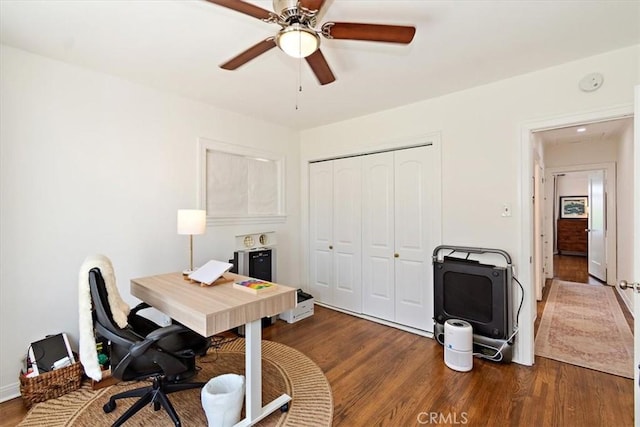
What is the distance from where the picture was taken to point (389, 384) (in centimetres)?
230

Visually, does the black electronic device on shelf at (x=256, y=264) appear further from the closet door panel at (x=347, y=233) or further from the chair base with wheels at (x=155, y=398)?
the chair base with wheels at (x=155, y=398)

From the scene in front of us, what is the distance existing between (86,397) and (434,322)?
9.96 feet

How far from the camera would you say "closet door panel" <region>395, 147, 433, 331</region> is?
3.21 meters

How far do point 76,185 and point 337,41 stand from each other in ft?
7.85

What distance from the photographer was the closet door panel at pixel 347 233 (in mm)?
3820

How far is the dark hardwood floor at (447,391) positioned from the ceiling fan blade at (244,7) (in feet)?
7.74

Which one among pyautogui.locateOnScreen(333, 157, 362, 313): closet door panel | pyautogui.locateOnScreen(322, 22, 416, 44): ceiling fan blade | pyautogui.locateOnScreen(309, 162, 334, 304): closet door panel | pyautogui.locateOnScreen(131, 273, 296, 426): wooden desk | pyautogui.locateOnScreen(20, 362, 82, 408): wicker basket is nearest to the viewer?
pyautogui.locateOnScreen(322, 22, 416, 44): ceiling fan blade

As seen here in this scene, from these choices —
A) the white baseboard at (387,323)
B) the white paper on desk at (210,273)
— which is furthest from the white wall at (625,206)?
the white paper on desk at (210,273)

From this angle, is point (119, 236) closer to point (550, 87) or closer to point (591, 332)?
point (550, 87)

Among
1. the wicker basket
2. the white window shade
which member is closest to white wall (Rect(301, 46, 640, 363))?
the white window shade

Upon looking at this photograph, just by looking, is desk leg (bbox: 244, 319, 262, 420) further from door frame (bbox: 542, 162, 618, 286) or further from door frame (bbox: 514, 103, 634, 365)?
door frame (bbox: 542, 162, 618, 286)

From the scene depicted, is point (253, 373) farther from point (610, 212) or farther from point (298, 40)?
point (610, 212)

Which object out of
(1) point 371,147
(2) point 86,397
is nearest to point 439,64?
(1) point 371,147

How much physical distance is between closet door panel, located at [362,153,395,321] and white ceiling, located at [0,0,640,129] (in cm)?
90
